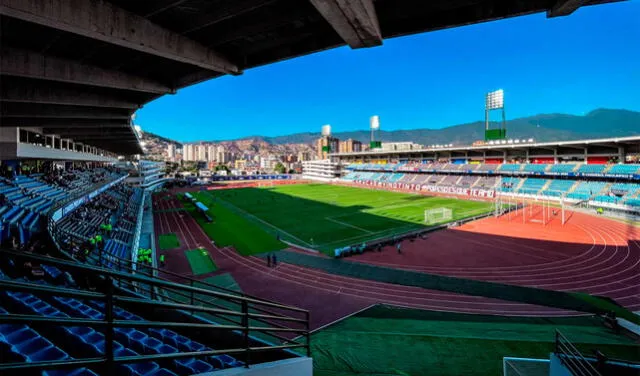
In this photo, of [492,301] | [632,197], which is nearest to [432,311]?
[492,301]

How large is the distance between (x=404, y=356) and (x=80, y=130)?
24532 mm

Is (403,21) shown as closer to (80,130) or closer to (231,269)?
(231,269)

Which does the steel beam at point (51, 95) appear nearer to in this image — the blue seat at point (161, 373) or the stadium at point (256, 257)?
the stadium at point (256, 257)

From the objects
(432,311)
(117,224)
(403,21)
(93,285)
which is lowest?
(432,311)

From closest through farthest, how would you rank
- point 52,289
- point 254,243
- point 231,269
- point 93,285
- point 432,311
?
point 52,289, point 93,285, point 432,311, point 231,269, point 254,243

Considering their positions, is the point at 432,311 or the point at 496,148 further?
the point at 496,148

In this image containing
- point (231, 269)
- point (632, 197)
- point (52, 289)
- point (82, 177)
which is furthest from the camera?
point (632, 197)

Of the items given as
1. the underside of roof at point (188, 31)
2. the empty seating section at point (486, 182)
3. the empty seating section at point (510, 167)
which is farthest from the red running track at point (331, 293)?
the empty seating section at point (510, 167)

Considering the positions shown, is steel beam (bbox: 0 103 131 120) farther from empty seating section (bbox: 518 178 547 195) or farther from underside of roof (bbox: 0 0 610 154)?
empty seating section (bbox: 518 178 547 195)

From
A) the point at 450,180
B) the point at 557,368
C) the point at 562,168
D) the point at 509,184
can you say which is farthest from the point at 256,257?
the point at 450,180

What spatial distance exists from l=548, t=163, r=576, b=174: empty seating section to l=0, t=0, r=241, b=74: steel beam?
6100 cm

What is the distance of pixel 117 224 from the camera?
2403 centimetres

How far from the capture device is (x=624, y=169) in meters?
41.7

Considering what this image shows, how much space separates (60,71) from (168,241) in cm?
2316
